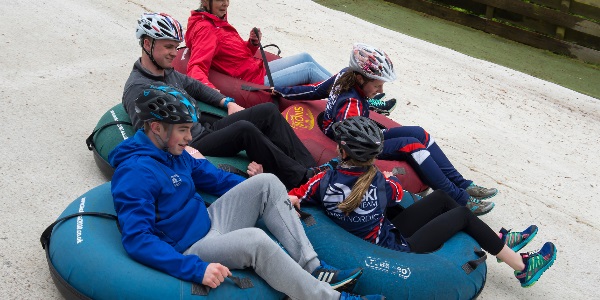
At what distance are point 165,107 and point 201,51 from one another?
2290 mm

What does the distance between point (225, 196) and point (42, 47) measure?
4065mm

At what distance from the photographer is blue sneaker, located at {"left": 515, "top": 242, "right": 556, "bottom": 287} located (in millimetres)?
4473

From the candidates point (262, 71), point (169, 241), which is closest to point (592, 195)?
point (262, 71)

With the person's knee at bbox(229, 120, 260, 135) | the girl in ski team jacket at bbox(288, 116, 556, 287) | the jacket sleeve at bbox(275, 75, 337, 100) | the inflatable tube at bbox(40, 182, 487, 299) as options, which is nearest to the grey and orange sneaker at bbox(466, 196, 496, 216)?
the girl in ski team jacket at bbox(288, 116, 556, 287)

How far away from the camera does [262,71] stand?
6.23m

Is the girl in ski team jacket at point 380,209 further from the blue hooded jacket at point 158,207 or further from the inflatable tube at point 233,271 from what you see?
the blue hooded jacket at point 158,207

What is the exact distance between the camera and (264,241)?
349cm

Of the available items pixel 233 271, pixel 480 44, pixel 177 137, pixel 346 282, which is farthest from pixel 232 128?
pixel 480 44

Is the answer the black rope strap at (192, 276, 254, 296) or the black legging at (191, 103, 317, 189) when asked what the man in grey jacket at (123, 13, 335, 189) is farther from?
the black rope strap at (192, 276, 254, 296)

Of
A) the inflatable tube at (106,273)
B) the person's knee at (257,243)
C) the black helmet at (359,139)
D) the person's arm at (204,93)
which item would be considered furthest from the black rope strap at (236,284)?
the person's arm at (204,93)

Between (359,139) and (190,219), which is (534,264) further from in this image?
(190,219)

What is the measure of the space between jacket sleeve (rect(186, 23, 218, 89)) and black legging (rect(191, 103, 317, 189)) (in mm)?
923

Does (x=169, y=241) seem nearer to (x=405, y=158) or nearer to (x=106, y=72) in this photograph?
(x=405, y=158)

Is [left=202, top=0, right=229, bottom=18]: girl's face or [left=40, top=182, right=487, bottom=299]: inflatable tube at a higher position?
[left=202, top=0, right=229, bottom=18]: girl's face
